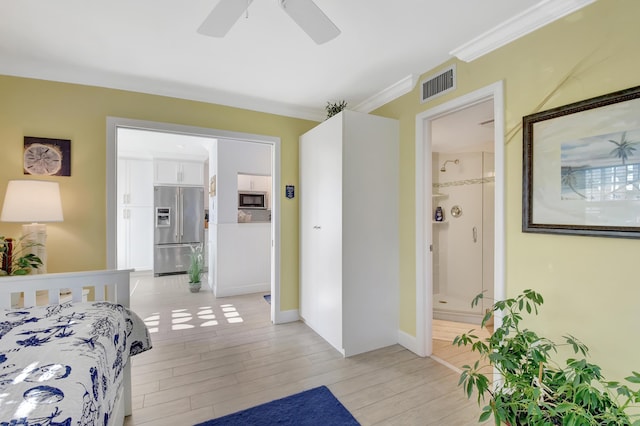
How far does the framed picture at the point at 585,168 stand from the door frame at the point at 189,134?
7.81 feet

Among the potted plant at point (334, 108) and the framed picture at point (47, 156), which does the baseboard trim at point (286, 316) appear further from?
the framed picture at point (47, 156)

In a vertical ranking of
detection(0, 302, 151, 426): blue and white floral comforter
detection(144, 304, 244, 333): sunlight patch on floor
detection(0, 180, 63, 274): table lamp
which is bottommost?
detection(144, 304, 244, 333): sunlight patch on floor

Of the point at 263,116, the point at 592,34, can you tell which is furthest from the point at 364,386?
Result: the point at 263,116

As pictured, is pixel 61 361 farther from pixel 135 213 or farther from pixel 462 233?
pixel 135 213

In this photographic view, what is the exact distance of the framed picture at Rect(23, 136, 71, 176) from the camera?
239 centimetres

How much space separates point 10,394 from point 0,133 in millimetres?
2524

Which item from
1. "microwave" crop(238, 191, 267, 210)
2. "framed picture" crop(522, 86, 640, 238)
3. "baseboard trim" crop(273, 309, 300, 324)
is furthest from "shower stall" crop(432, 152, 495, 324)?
"microwave" crop(238, 191, 267, 210)

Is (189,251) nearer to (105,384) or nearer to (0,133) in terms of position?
(0,133)

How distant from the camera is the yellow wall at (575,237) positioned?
57.1 inches

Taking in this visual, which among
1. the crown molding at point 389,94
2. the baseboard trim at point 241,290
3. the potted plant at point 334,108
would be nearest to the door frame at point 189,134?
the potted plant at point 334,108

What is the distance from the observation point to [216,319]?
3566 millimetres

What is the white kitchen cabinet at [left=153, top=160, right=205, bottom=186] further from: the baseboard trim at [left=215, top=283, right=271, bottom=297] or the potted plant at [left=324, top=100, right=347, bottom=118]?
the potted plant at [left=324, top=100, right=347, bottom=118]

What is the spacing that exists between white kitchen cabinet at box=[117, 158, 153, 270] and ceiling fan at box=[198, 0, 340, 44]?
545 cm

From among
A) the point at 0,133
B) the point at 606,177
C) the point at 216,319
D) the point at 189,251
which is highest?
the point at 0,133
